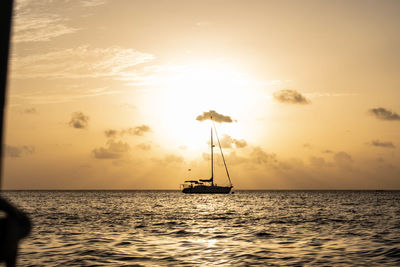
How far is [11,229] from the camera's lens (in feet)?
8.74

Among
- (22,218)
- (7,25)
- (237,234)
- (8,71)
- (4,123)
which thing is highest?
(7,25)

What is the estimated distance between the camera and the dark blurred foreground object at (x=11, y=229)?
266 cm

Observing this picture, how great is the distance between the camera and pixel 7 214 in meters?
2.67

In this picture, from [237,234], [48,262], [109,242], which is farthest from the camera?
[237,234]

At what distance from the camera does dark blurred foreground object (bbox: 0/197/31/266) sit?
266cm

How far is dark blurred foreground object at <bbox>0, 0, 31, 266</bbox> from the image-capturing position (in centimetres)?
261

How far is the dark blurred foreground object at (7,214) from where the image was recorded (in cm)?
261

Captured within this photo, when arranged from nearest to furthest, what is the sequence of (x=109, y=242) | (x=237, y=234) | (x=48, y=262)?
(x=48, y=262) < (x=109, y=242) < (x=237, y=234)

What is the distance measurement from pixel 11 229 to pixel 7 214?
103 mm

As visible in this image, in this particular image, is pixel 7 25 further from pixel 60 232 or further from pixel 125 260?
pixel 60 232

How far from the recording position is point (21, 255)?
2391cm

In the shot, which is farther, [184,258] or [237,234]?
[237,234]

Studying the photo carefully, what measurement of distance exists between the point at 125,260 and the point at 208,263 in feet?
15.6

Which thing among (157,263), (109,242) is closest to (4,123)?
(157,263)
